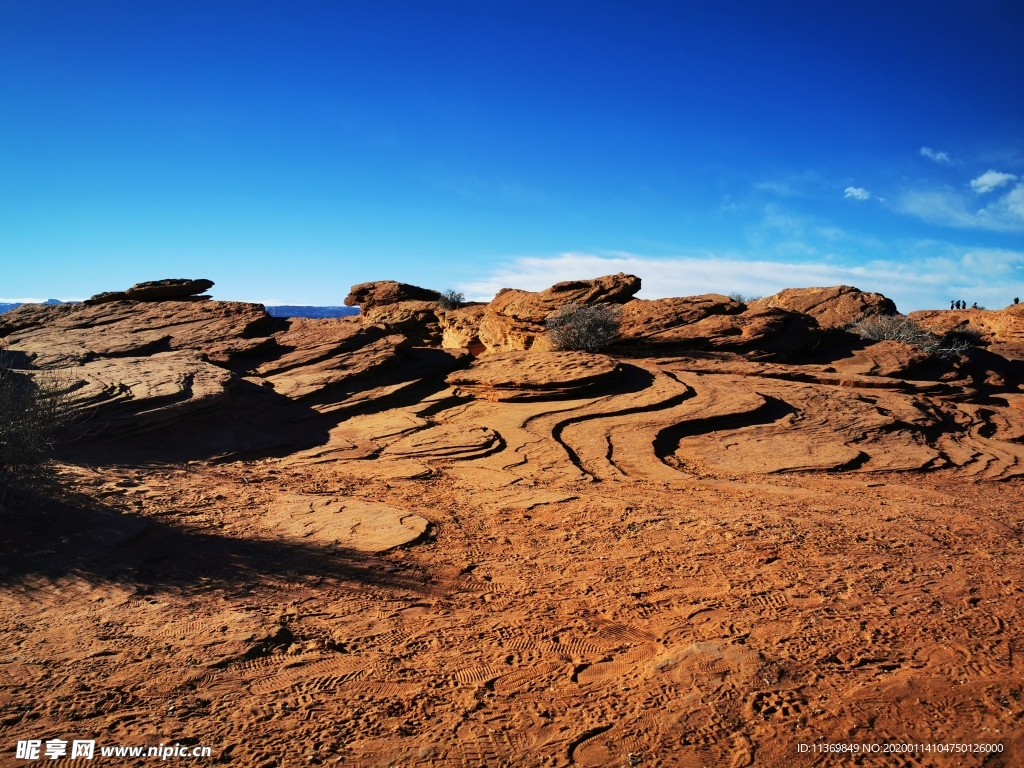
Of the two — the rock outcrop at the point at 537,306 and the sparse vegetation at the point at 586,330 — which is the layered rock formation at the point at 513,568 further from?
the rock outcrop at the point at 537,306

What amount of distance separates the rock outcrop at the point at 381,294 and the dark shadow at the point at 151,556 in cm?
2256

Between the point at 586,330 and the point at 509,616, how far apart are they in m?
12.7

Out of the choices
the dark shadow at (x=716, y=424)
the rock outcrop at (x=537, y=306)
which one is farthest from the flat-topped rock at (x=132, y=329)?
the dark shadow at (x=716, y=424)

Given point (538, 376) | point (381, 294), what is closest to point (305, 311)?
point (381, 294)

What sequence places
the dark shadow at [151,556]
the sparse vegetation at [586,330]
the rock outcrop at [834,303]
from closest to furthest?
the dark shadow at [151,556]
the sparse vegetation at [586,330]
the rock outcrop at [834,303]

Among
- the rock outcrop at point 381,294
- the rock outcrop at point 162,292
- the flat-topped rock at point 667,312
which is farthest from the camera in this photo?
the rock outcrop at point 381,294

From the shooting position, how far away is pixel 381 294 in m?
28.5

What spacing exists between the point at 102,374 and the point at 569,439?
8.15m

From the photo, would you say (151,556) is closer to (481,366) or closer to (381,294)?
(481,366)

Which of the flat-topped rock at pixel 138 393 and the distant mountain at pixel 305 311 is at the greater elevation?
the distant mountain at pixel 305 311

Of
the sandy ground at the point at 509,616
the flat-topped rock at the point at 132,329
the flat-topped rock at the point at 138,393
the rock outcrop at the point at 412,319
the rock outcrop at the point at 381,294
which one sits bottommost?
the sandy ground at the point at 509,616

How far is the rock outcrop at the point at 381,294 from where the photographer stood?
2852cm

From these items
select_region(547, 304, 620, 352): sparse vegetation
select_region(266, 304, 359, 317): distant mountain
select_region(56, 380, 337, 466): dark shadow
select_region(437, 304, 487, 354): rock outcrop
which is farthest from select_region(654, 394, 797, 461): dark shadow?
select_region(266, 304, 359, 317): distant mountain

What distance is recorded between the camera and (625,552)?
6203 millimetres
